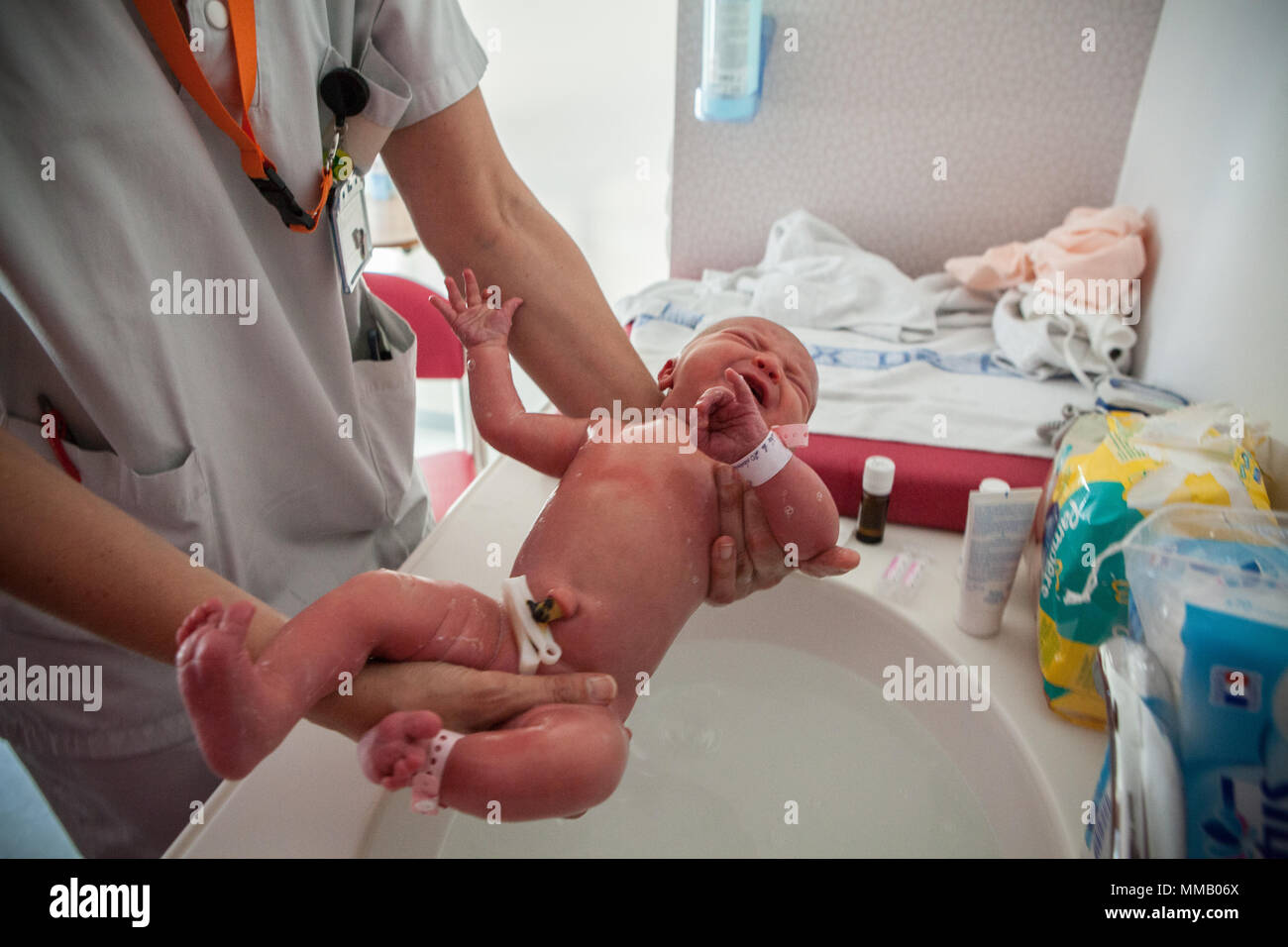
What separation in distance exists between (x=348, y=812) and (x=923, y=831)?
75 centimetres

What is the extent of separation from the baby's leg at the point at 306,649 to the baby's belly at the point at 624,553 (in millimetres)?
94

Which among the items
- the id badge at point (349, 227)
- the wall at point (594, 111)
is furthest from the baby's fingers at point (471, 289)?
the wall at point (594, 111)

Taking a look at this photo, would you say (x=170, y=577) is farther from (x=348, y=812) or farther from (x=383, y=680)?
(x=348, y=812)

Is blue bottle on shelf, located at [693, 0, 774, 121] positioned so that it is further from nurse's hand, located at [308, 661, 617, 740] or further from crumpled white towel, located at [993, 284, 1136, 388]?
nurse's hand, located at [308, 661, 617, 740]

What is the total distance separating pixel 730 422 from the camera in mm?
843

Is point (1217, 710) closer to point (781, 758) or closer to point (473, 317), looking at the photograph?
point (781, 758)

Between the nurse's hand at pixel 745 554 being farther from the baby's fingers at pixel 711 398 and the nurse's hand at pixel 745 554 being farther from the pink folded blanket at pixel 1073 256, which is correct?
the pink folded blanket at pixel 1073 256

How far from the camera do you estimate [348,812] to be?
85 centimetres

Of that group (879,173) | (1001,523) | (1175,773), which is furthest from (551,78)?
(1175,773)

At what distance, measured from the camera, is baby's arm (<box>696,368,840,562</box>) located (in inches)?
32.5

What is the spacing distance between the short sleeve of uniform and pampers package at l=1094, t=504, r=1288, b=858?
3.37ft

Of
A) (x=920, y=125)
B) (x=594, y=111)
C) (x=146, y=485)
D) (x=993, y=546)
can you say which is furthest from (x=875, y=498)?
(x=594, y=111)

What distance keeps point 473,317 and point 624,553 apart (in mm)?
374

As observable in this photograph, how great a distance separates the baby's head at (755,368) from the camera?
1.01 metres
